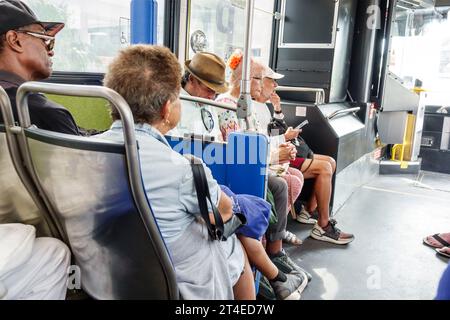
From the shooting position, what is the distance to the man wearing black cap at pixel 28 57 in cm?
139

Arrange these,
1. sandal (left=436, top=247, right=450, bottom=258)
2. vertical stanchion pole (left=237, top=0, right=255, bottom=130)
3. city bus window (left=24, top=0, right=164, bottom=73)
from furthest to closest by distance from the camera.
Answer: sandal (left=436, top=247, right=450, bottom=258)
city bus window (left=24, top=0, right=164, bottom=73)
vertical stanchion pole (left=237, top=0, right=255, bottom=130)

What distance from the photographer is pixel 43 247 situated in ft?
3.88

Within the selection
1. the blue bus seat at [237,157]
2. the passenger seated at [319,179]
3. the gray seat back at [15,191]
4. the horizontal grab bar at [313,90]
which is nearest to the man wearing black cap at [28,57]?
the gray seat back at [15,191]

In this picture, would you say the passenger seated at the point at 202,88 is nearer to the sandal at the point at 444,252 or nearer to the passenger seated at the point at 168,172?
the passenger seated at the point at 168,172

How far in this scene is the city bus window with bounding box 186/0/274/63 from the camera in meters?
3.31

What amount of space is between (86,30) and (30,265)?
199cm

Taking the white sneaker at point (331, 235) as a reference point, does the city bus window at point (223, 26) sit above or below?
above

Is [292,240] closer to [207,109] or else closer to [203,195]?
[207,109]

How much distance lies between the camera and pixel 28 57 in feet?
5.25

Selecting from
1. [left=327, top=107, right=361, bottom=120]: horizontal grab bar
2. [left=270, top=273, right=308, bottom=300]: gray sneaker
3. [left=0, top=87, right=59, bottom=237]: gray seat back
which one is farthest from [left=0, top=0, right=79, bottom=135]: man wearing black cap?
[left=327, top=107, right=361, bottom=120]: horizontal grab bar

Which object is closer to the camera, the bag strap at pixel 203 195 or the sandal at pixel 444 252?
the bag strap at pixel 203 195

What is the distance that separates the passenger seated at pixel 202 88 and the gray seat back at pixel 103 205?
1200mm

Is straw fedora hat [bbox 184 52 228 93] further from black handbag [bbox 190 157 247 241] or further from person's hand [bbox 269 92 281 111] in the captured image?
black handbag [bbox 190 157 247 241]

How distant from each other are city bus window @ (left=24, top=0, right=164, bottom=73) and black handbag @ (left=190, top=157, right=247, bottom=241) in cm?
175
